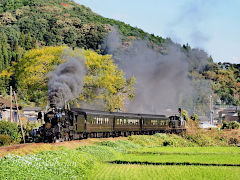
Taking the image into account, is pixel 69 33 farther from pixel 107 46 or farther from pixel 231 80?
pixel 231 80

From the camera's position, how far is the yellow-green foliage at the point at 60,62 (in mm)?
62781

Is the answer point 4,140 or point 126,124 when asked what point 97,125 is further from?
point 4,140

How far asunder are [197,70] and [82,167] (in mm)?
151940

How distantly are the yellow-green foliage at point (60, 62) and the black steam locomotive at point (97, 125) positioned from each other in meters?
9.81

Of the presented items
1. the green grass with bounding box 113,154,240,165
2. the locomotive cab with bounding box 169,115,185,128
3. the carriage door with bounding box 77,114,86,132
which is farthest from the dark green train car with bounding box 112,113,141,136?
the green grass with bounding box 113,154,240,165

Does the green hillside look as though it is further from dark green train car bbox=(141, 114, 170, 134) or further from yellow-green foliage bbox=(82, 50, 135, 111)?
dark green train car bbox=(141, 114, 170, 134)

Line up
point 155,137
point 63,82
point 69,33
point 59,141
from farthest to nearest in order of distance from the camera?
1. point 69,33
2. point 155,137
3. point 63,82
4. point 59,141

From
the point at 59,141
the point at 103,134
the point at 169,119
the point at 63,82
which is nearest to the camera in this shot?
the point at 59,141

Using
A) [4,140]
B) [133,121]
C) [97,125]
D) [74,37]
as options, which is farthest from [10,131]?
[74,37]

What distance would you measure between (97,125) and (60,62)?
2287cm

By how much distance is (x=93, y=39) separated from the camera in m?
161

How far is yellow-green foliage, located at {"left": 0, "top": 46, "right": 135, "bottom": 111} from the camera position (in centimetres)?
6278

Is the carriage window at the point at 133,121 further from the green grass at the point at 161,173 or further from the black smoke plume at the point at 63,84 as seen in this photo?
the green grass at the point at 161,173

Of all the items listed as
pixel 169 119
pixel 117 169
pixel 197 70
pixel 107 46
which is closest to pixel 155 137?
pixel 169 119
